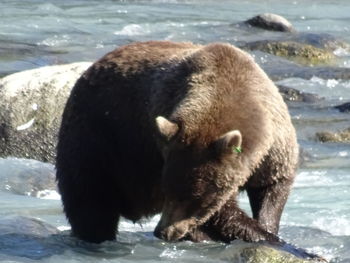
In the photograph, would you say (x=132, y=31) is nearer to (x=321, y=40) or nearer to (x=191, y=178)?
(x=321, y=40)

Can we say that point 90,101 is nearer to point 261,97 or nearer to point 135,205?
point 135,205

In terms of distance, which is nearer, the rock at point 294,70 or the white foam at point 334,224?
the white foam at point 334,224

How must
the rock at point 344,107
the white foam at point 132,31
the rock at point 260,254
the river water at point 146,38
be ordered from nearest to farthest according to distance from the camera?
the rock at point 260,254, the river water at point 146,38, the rock at point 344,107, the white foam at point 132,31

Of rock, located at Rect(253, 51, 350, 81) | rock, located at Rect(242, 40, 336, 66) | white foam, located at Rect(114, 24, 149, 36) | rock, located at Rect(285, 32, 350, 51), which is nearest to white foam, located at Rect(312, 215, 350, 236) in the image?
rock, located at Rect(253, 51, 350, 81)

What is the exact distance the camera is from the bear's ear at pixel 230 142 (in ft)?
20.3

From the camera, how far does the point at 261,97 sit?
6754 mm

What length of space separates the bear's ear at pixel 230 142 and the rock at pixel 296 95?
9370 millimetres

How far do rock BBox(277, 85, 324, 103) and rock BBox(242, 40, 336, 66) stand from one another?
12.9ft

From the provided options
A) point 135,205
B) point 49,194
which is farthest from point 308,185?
point 135,205

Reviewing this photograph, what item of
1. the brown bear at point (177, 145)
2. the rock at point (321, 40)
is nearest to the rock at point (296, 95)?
the rock at point (321, 40)

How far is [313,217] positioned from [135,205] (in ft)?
6.93

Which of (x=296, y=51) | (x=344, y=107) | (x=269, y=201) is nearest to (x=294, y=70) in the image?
(x=296, y=51)

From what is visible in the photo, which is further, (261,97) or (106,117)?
(106,117)

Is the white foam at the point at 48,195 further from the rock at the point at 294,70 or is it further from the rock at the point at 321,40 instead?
the rock at the point at 321,40
